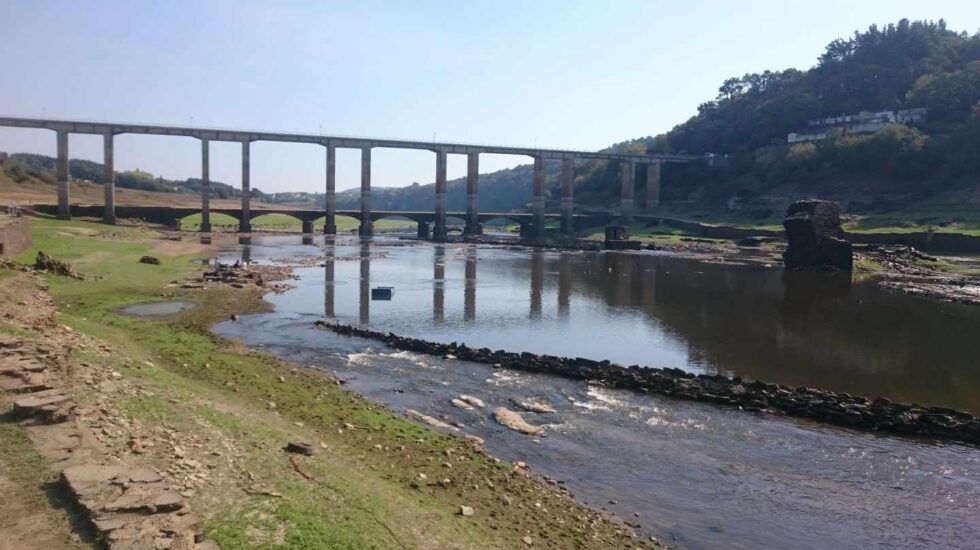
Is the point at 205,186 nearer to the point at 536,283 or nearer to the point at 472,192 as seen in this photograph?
the point at 472,192

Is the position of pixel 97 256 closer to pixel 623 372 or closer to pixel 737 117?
pixel 623 372

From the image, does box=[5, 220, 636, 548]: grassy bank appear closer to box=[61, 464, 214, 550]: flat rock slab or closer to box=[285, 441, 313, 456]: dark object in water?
box=[285, 441, 313, 456]: dark object in water

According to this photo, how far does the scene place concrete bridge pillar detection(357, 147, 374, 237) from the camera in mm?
128500

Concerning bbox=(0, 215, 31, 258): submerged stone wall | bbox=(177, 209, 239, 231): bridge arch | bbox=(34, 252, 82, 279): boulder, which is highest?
bbox=(177, 209, 239, 231): bridge arch

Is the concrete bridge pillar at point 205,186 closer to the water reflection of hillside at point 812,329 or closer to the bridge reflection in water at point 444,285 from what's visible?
the bridge reflection in water at point 444,285

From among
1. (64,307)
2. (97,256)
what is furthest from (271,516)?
(97,256)

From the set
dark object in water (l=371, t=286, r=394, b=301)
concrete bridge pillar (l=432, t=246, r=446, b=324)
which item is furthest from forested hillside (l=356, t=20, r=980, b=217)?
dark object in water (l=371, t=286, r=394, b=301)

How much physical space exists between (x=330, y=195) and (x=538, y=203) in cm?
4157

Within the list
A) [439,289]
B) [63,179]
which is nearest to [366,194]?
[63,179]

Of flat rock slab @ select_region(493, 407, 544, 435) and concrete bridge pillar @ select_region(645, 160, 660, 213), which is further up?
concrete bridge pillar @ select_region(645, 160, 660, 213)

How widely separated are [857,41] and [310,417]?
188 m

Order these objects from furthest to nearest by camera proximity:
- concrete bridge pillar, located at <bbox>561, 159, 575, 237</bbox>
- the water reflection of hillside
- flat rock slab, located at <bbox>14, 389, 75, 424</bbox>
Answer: concrete bridge pillar, located at <bbox>561, 159, 575, 237</bbox> → the water reflection of hillside → flat rock slab, located at <bbox>14, 389, 75, 424</bbox>

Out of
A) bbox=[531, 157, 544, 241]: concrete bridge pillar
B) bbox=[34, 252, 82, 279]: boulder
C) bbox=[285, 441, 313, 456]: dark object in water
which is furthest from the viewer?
bbox=[531, 157, 544, 241]: concrete bridge pillar

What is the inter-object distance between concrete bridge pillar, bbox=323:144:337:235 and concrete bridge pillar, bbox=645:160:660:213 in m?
68.6
